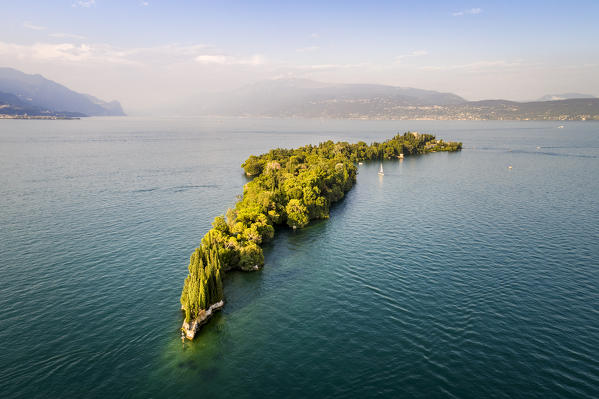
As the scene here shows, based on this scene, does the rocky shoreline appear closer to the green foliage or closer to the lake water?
Answer: the lake water

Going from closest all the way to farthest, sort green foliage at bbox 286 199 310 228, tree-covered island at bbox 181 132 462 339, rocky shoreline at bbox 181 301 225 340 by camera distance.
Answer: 1. rocky shoreline at bbox 181 301 225 340
2. tree-covered island at bbox 181 132 462 339
3. green foliage at bbox 286 199 310 228

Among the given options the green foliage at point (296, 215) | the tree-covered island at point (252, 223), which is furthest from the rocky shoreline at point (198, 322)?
the green foliage at point (296, 215)

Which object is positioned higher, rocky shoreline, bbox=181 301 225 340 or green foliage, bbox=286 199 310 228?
green foliage, bbox=286 199 310 228

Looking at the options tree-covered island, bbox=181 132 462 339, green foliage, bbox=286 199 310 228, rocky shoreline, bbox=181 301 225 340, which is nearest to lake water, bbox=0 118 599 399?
rocky shoreline, bbox=181 301 225 340

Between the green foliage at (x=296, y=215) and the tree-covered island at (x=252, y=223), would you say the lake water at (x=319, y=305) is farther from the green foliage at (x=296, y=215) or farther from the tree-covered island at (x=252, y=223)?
the tree-covered island at (x=252, y=223)

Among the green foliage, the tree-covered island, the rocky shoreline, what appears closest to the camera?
the rocky shoreline

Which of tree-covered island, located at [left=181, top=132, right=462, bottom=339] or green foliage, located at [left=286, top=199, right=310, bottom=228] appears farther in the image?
green foliage, located at [left=286, top=199, right=310, bottom=228]

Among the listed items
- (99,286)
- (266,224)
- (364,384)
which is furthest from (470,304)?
(99,286)

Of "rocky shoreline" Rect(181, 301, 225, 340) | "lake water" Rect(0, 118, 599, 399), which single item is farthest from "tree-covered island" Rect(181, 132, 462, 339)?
"lake water" Rect(0, 118, 599, 399)
